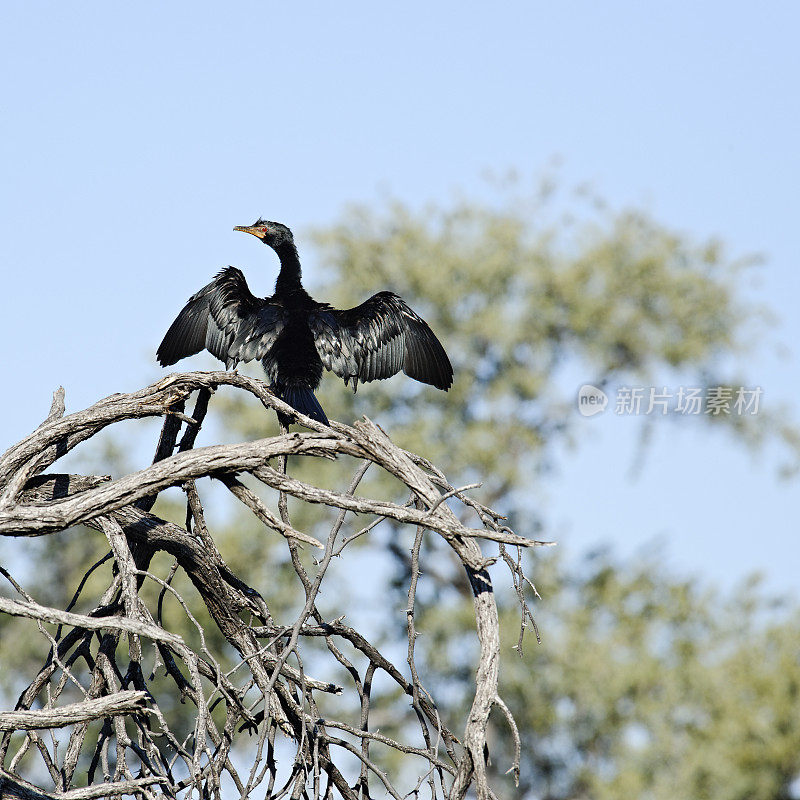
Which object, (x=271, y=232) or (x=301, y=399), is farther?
(x=271, y=232)

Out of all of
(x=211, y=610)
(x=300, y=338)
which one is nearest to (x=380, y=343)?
(x=300, y=338)

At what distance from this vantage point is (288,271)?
6637 millimetres

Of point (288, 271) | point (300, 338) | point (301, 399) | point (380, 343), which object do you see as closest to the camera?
point (301, 399)

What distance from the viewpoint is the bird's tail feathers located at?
17.1ft

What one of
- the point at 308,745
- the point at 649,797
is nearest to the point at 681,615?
the point at 649,797

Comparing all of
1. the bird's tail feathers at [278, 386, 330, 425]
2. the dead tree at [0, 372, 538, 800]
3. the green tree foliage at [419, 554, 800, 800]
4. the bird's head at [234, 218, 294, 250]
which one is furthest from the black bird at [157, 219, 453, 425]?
the green tree foliage at [419, 554, 800, 800]

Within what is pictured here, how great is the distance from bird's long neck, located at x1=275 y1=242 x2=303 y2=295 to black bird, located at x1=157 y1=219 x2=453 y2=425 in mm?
86

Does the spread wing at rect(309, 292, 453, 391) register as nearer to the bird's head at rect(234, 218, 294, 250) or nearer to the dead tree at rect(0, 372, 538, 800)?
the bird's head at rect(234, 218, 294, 250)

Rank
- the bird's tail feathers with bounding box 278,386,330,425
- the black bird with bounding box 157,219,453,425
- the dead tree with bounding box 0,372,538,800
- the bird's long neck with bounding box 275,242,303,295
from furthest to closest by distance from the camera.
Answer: the bird's long neck with bounding box 275,242,303,295, the black bird with bounding box 157,219,453,425, the bird's tail feathers with bounding box 278,386,330,425, the dead tree with bounding box 0,372,538,800

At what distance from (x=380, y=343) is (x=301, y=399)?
0.87 metres

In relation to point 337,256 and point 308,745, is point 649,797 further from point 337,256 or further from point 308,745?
point 308,745

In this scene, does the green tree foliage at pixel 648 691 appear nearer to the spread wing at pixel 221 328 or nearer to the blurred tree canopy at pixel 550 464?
the blurred tree canopy at pixel 550 464

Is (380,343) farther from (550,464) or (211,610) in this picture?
(550,464)

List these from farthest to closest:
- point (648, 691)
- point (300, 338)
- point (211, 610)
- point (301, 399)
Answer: point (648, 691)
point (300, 338)
point (301, 399)
point (211, 610)
